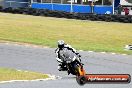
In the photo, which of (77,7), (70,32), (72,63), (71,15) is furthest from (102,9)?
(72,63)

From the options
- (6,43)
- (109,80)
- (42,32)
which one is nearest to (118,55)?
(6,43)

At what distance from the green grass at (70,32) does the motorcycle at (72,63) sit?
24883 mm

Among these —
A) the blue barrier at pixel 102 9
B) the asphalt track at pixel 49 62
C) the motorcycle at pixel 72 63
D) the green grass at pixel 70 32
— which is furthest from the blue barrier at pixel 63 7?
the motorcycle at pixel 72 63

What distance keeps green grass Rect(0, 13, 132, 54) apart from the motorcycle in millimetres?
24883

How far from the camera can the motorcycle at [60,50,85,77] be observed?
6.05 ft

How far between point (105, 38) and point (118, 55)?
1050 cm

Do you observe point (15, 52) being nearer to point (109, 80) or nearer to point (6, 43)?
point (6, 43)

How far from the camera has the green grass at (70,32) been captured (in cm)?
3147

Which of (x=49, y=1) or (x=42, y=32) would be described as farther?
(x=49, y=1)

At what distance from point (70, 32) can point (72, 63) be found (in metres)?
37.7

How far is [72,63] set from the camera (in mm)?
1870

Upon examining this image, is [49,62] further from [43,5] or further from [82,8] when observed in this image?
[43,5]

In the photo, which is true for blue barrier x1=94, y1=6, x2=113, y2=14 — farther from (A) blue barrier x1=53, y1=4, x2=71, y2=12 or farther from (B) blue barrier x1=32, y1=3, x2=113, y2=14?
(A) blue barrier x1=53, y1=4, x2=71, y2=12

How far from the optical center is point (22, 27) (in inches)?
1658
